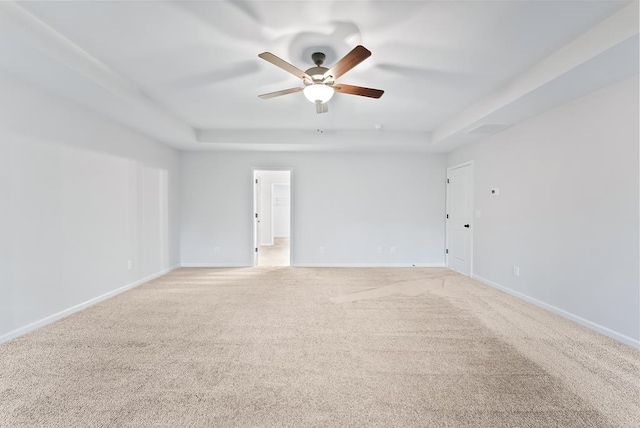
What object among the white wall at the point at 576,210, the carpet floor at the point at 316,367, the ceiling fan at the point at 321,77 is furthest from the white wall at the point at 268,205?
the white wall at the point at 576,210

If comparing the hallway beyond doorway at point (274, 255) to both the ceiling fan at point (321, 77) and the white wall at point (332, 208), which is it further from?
the ceiling fan at point (321, 77)

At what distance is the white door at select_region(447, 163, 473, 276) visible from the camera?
4777 mm

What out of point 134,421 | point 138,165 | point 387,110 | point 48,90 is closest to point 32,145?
point 48,90

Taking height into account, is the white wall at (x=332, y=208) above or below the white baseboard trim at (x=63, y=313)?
above

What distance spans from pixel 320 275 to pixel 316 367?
283cm

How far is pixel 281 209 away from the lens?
1088cm

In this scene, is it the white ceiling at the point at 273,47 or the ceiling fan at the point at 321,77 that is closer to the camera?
the white ceiling at the point at 273,47

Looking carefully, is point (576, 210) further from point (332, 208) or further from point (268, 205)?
point (268, 205)

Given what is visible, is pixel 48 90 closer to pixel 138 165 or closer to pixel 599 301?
pixel 138 165

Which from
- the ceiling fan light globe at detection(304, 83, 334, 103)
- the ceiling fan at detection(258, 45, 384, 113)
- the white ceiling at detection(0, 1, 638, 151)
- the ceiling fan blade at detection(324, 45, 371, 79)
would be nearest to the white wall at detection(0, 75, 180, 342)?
the white ceiling at detection(0, 1, 638, 151)

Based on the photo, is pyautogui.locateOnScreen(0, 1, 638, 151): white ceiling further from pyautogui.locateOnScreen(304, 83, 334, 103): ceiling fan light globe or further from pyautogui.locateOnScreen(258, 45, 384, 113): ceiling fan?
pyautogui.locateOnScreen(304, 83, 334, 103): ceiling fan light globe

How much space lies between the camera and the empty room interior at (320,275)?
1761 mm

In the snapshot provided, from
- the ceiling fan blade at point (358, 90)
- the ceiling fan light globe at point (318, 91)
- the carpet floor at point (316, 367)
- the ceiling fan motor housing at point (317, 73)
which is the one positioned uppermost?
the ceiling fan motor housing at point (317, 73)

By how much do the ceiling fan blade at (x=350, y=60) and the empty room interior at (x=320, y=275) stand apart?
16 millimetres
